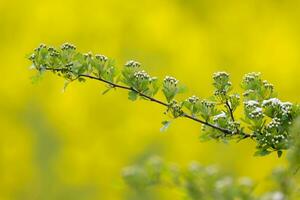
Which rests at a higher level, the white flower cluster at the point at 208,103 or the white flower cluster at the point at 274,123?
the white flower cluster at the point at 208,103

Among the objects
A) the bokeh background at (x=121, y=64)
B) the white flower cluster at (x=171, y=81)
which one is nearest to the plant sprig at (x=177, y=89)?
the white flower cluster at (x=171, y=81)

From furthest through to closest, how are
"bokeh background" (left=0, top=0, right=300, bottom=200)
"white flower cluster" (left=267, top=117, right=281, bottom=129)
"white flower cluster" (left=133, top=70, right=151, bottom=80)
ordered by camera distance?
"bokeh background" (left=0, top=0, right=300, bottom=200) → "white flower cluster" (left=133, top=70, right=151, bottom=80) → "white flower cluster" (left=267, top=117, right=281, bottom=129)

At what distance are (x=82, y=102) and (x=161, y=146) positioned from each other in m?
0.72

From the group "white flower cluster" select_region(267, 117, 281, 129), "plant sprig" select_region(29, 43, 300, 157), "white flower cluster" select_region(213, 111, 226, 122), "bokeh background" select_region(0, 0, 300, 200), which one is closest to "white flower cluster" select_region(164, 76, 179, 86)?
"plant sprig" select_region(29, 43, 300, 157)

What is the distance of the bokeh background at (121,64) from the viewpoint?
20.4 ft

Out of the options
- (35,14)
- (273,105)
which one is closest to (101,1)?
(35,14)

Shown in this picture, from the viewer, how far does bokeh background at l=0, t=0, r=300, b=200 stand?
20.4 ft

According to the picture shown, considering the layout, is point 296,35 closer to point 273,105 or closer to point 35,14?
point 35,14

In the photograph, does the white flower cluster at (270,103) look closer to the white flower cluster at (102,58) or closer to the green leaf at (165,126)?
the green leaf at (165,126)

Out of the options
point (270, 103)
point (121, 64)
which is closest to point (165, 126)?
point (270, 103)

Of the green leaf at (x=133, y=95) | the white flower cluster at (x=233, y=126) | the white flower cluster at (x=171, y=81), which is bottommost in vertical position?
the white flower cluster at (x=233, y=126)

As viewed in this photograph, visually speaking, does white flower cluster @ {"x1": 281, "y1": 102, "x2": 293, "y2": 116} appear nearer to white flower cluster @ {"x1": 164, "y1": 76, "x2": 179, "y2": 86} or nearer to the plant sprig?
the plant sprig

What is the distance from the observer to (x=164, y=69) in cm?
633

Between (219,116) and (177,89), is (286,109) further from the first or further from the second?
(177,89)
